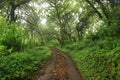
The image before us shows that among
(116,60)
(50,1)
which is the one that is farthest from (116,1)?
(50,1)

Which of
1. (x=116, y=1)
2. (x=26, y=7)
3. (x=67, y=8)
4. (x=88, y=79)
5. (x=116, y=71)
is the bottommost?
(x=88, y=79)

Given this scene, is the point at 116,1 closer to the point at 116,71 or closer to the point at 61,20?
the point at 116,71

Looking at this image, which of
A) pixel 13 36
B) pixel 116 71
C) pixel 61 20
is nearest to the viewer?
pixel 116 71

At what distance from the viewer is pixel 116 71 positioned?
8.49m

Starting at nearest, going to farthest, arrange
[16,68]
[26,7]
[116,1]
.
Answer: [16,68], [116,1], [26,7]

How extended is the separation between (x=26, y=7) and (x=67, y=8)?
13834mm

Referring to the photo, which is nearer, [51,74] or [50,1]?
[51,74]

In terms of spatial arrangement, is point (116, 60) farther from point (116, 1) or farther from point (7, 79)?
point (116, 1)

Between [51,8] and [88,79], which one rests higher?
[51,8]

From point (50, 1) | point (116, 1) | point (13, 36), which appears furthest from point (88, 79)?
point (50, 1)

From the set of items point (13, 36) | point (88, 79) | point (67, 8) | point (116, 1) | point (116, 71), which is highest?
point (67, 8)

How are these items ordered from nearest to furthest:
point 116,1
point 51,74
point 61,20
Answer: point 51,74 < point 116,1 < point 61,20

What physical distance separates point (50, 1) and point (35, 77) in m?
25.9

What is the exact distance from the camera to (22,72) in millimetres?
9555
